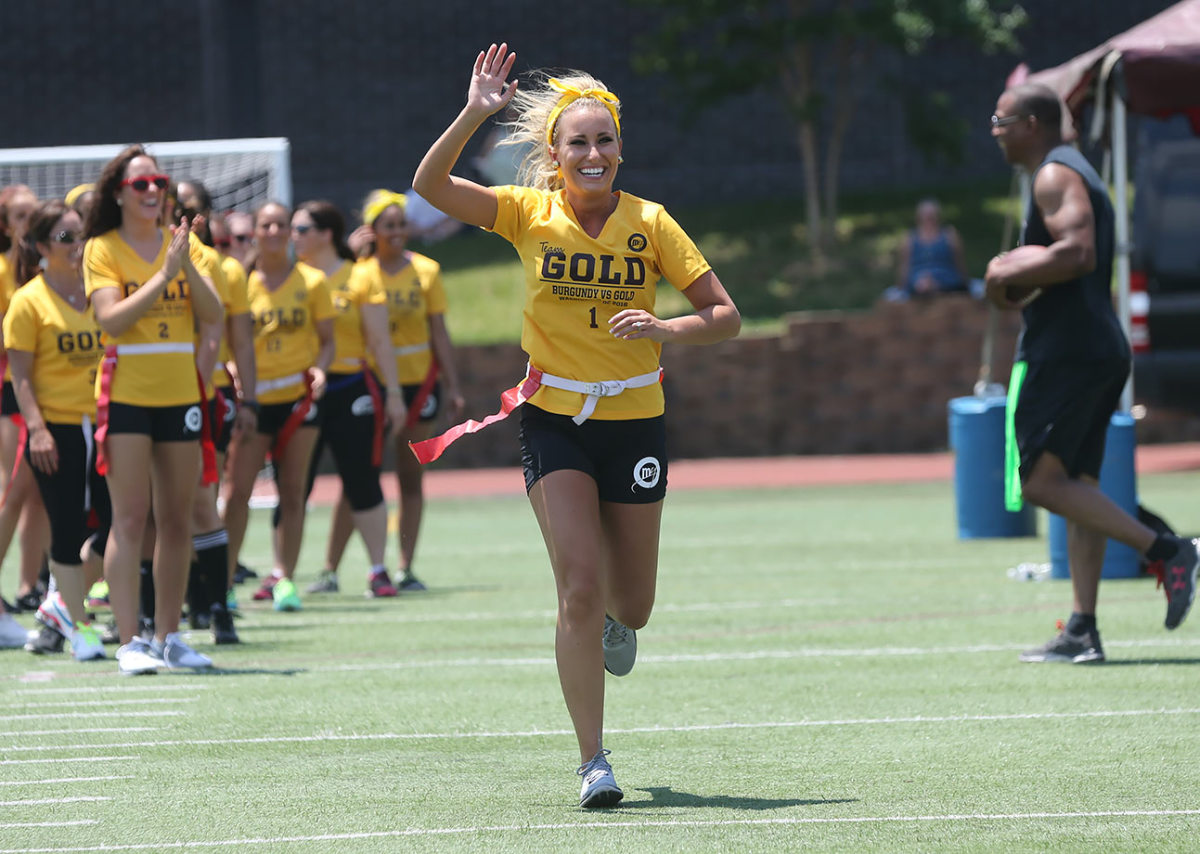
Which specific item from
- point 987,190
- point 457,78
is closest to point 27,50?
point 457,78

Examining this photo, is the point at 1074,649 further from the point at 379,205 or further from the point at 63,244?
the point at 379,205

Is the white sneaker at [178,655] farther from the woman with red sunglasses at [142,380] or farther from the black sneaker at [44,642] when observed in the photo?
the black sneaker at [44,642]

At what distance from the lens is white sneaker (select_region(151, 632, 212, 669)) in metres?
7.84

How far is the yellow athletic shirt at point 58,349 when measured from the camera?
26.9 ft

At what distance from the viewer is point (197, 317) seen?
773 centimetres

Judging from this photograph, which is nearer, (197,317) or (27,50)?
(197,317)

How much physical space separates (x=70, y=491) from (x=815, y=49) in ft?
73.3

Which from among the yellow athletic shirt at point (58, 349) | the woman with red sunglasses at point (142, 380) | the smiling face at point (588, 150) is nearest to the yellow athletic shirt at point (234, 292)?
the yellow athletic shirt at point (58, 349)

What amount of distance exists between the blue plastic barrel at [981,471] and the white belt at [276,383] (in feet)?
15.2

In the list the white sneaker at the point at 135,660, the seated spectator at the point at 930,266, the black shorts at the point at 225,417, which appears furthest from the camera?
the seated spectator at the point at 930,266

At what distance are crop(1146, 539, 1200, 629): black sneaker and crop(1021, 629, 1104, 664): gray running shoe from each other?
0.30 meters

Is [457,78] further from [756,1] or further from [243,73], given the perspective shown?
[756,1]

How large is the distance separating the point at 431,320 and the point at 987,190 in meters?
19.6

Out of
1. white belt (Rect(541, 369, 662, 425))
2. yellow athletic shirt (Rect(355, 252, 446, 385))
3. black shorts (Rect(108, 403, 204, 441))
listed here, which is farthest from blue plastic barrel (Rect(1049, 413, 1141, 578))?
white belt (Rect(541, 369, 662, 425))
